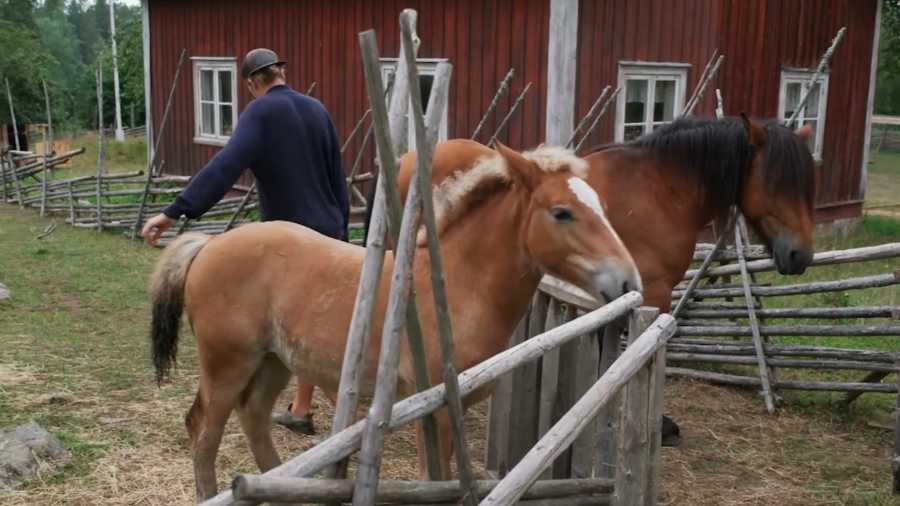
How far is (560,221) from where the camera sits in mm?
2846

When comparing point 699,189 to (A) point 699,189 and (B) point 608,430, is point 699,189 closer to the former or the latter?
(A) point 699,189

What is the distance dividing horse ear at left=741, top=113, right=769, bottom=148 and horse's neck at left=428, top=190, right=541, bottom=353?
2.18 meters

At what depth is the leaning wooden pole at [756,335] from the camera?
567 cm

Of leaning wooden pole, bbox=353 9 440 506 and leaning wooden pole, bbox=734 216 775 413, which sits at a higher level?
leaning wooden pole, bbox=353 9 440 506

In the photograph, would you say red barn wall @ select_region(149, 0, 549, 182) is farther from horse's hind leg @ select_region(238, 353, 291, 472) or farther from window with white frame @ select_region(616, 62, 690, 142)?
horse's hind leg @ select_region(238, 353, 291, 472)

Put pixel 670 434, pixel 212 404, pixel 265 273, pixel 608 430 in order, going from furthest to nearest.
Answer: pixel 670 434
pixel 212 404
pixel 265 273
pixel 608 430

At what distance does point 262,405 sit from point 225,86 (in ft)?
35.9

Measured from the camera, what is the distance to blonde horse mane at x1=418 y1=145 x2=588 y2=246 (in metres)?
2.94

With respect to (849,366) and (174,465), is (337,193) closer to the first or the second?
(174,465)

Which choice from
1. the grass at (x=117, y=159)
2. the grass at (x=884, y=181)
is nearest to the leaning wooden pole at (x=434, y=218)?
the grass at (x=884, y=181)

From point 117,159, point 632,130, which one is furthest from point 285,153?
point 117,159

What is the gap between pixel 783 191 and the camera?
464 cm

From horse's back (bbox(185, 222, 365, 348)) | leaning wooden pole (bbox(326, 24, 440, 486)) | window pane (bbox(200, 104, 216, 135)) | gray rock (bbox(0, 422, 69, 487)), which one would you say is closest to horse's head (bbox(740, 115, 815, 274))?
horse's back (bbox(185, 222, 365, 348))

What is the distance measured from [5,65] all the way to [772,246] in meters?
26.8
